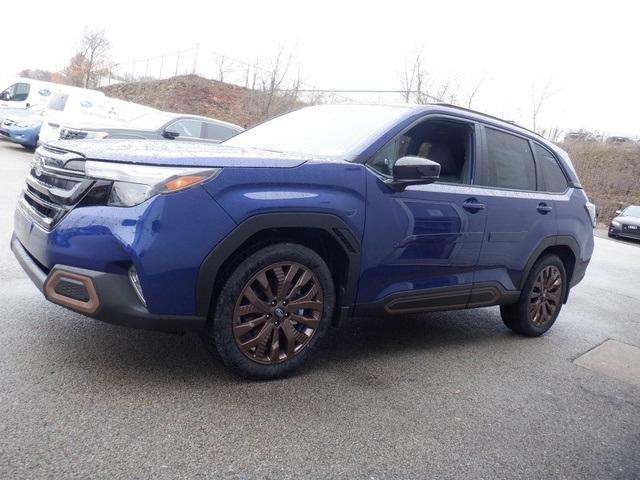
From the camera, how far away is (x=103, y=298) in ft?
9.53

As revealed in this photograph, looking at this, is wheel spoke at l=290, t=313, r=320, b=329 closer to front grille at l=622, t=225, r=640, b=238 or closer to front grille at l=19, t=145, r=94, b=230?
front grille at l=19, t=145, r=94, b=230

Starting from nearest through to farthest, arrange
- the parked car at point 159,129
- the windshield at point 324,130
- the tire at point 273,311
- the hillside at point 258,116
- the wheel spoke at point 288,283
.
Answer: the tire at point 273,311 < the wheel spoke at point 288,283 < the windshield at point 324,130 < the parked car at point 159,129 < the hillside at point 258,116

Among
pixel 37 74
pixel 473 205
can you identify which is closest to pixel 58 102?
pixel 473 205

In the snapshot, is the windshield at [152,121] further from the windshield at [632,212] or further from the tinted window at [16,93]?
the windshield at [632,212]

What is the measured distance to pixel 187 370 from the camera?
3.46 metres

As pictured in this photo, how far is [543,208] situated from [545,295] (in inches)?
33.5

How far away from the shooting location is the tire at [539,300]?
16.9 ft

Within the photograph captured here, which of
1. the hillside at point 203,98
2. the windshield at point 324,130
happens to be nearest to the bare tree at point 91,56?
the hillside at point 203,98

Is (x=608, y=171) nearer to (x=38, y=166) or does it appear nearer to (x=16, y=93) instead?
(x=16, y=93)

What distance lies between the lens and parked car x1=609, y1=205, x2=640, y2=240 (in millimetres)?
20500

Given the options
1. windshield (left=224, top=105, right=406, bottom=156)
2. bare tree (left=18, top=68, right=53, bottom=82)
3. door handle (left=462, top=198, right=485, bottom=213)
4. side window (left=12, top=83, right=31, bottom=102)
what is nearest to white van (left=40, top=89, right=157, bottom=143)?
side window (left=12, top=83, right=31, bottom=102)

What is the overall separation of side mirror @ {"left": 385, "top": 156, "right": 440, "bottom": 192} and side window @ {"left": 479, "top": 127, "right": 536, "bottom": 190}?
96cm

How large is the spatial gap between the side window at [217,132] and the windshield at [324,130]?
8461mm

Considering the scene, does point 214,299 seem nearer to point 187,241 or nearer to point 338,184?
point 187,241
